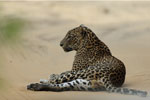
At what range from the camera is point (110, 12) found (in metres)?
24.3

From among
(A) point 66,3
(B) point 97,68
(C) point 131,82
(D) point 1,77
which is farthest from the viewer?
(A) point 66,3

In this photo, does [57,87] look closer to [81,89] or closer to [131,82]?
[81,89]

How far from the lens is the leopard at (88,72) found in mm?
7192

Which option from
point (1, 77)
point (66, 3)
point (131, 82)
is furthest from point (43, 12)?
point (1, 77)

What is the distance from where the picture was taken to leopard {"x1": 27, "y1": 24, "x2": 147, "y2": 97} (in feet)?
23.6

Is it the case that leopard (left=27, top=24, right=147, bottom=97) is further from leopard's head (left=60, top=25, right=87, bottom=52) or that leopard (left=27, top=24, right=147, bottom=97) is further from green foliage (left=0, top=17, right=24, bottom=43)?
green foliage (left=0, top=17, right=24, bottom=43)

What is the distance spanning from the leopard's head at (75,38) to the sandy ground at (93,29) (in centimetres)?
85

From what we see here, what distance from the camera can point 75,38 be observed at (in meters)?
8.61

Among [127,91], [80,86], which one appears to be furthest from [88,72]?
[127,91]

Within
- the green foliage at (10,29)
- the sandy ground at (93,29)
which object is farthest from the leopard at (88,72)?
the green foliage at (10,29)

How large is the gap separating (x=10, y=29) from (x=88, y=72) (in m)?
5.96

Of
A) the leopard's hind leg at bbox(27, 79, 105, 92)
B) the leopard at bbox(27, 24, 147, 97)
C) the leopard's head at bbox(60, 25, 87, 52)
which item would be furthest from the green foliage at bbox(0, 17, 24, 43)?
the leopard's head at bbox(60, 25, 87, 52)

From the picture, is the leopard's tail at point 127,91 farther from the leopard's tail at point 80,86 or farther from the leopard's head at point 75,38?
the leopard's head at point 75,38

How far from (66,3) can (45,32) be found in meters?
4.79
